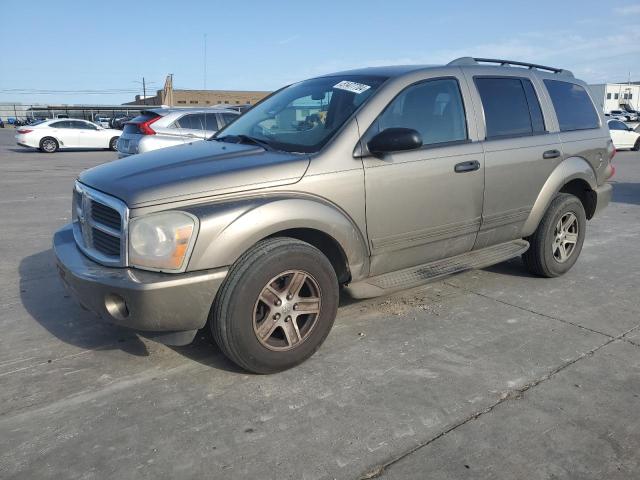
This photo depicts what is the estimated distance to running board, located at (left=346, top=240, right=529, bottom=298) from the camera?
3623 millimetres

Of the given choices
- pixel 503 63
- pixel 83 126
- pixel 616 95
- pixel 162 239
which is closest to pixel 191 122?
pixel 503 63

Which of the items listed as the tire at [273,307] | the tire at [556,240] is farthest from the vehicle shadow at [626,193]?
the tire at [273,307]

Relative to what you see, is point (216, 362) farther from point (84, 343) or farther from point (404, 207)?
point (404, 207)

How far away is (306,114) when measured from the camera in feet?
12.8

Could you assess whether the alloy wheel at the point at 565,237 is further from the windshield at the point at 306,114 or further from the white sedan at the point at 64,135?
the white sedan at the point at 64,135

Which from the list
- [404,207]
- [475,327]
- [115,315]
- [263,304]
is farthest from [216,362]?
[475,327]

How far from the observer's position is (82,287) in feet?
9.79

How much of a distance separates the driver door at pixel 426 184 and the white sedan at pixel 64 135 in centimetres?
2136

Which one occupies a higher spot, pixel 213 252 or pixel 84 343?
pixel 213 252

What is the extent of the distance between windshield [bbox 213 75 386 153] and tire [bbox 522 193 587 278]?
216cm

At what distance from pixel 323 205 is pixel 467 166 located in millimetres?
1342

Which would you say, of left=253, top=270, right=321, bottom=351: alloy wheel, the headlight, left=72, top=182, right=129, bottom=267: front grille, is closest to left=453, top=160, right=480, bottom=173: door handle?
left=253, top=270, right=321, bottom=351: alloy wheel

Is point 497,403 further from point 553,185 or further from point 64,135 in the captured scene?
point 64,135

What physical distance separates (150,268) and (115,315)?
13.4 inches
